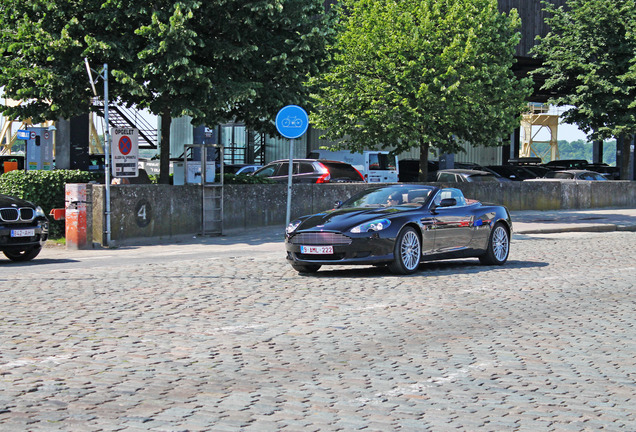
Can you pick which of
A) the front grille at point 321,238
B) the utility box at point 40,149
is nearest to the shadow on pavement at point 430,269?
the front grille at point 321,238

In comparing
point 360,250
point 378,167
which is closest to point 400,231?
point 360,250

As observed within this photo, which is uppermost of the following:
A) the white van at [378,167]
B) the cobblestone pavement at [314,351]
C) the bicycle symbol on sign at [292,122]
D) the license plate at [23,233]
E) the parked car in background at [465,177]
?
the bicycle symbol on sign at [292,122]

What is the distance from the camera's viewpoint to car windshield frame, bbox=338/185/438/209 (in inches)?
545

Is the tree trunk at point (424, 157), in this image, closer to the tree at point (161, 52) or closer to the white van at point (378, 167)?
the white van at point (378, 167)

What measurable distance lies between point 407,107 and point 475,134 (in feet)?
11.1

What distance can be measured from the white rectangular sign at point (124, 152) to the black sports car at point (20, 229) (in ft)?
10.3

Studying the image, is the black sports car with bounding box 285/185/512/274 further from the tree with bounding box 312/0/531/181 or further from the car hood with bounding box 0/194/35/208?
the tree with bounding box 312/0/531/181

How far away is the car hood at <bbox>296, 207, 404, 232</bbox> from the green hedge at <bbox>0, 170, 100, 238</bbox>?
26.5ft

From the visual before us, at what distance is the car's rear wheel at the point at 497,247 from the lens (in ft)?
48.5

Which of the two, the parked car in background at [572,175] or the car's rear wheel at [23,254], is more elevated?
the parked car in background at [572,175]

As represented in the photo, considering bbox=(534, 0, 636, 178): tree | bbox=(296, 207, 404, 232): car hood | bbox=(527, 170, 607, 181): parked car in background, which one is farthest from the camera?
bbox=(534, 0, 636, 178): tree

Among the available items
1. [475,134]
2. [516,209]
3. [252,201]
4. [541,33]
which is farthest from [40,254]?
[541,33]

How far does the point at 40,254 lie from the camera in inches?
672

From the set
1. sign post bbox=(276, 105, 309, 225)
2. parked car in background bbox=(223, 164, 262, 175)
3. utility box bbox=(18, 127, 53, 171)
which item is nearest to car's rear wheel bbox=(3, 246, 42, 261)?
sign post bbox=(276, 105, 309, 225)
